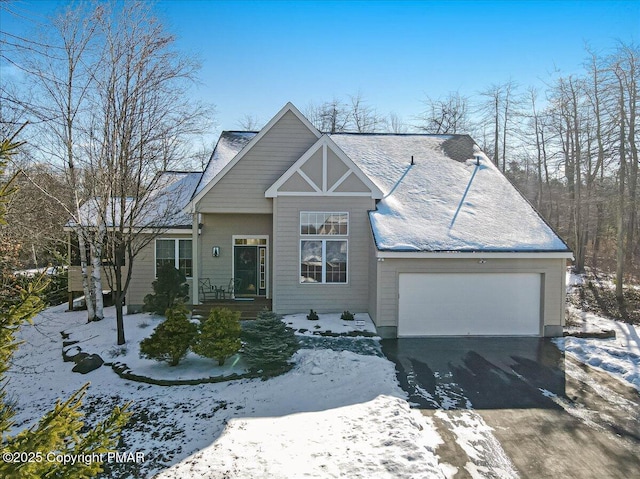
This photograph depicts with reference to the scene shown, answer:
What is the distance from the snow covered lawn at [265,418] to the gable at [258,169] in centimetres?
505

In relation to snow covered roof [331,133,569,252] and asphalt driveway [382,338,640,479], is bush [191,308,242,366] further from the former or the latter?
snow covered roof [331,133,569,252]

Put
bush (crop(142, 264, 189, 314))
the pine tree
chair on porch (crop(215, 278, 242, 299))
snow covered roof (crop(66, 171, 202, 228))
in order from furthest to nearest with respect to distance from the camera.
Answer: chair on porch (crop(215, 278, 242, 299)) → bush (crop(142, 264, 189, 314)) → snow covered roof (crop(66, 171, 202, 228)) → the pine tree

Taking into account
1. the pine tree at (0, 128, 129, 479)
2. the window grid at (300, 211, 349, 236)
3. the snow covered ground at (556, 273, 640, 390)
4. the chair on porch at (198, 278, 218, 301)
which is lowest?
the snow covered ground at (556, 273, 640, 390)

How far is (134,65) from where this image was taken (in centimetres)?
961

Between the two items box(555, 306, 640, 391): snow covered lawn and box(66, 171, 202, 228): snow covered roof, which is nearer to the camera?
box(555, 306, 640, 391): snow covered lawn

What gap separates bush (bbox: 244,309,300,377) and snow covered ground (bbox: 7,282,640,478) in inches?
14.5

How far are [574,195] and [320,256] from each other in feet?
67.2

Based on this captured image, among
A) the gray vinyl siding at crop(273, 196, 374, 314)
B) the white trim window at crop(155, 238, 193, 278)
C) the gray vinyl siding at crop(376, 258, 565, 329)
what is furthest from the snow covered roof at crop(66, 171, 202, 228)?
the gray vinyl siding at crop(376, 258, 565, 329)

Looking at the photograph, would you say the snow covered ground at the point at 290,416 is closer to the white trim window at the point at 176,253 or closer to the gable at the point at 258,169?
the white trim window at the point at 176,253

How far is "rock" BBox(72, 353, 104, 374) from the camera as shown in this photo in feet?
29.6

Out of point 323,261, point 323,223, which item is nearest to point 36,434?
point 323,261

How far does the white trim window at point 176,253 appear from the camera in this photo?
13805 mm

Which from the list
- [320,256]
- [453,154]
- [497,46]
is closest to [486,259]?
[320,256]

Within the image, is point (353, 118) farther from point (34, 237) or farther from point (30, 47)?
point (30, 47)
